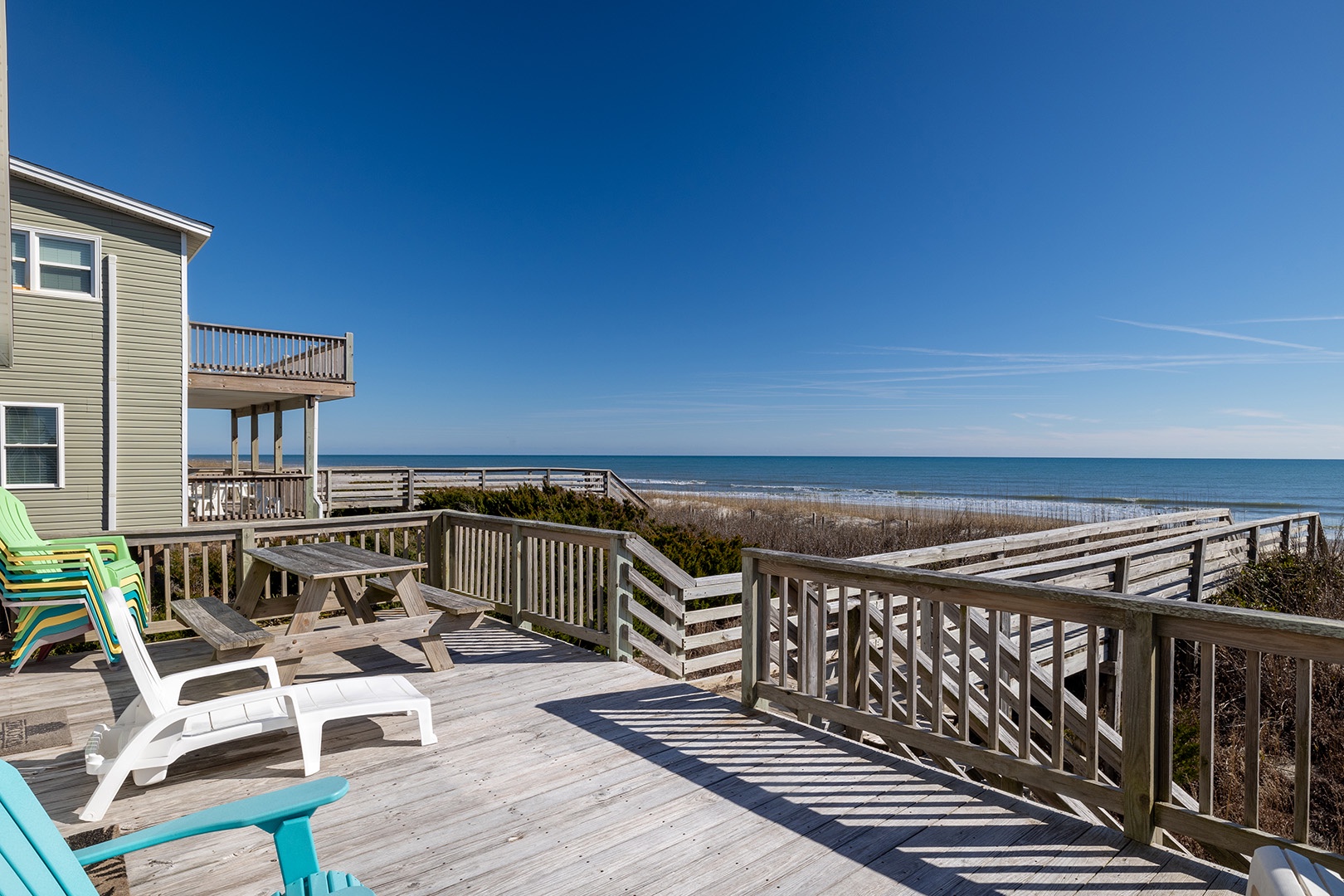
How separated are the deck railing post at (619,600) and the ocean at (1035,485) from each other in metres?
19.5

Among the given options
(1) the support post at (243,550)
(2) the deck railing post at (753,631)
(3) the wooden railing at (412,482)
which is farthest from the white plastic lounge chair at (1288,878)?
(3) the wooden railing at (412,482)

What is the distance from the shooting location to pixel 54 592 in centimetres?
438

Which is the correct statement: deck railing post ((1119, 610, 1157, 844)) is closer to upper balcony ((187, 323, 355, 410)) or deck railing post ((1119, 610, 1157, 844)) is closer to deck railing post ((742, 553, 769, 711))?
deck railing post ((742, 553, 769, 711))

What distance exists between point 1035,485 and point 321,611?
48246mm

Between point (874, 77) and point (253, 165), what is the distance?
17.2m

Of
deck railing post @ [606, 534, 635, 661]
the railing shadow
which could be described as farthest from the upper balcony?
the railing shadow

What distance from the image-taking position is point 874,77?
14.6 m

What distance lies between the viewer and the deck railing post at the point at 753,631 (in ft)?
12.5

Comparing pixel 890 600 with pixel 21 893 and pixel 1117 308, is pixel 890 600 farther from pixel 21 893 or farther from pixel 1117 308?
pixel 1117 308

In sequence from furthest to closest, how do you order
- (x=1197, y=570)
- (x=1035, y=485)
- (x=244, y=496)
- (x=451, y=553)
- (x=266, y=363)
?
(x=1035, y=485) < (x=266, y=363) < (x=244, y=496) < (x=1197, y=570) < (x=451, y=553)

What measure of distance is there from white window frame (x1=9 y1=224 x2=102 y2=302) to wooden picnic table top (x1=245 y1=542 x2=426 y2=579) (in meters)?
7.78

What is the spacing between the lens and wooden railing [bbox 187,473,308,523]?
468 inches

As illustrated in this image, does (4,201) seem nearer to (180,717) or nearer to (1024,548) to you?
Answer: (180,717)

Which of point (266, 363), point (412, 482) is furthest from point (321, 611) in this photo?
point (412, 482)
